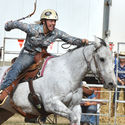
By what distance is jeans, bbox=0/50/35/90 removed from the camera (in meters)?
7.66

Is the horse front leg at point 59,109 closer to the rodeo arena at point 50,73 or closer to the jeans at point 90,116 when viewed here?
the rodeo arena at point 50,73

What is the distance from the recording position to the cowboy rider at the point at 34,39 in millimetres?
7648

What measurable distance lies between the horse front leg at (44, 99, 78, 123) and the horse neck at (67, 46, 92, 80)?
0.54 metres

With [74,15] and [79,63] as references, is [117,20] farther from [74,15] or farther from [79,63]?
[79,63]

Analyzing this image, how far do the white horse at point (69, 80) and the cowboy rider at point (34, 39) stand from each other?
0.72 feet

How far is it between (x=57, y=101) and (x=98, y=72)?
78 cm

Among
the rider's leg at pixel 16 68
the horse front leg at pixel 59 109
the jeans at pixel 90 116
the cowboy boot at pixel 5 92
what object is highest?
the rider's leg at pixel 16 68

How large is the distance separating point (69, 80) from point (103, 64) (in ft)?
2.08

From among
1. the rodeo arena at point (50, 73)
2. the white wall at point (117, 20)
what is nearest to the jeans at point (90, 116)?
the rodeo arena at point (50, 73)

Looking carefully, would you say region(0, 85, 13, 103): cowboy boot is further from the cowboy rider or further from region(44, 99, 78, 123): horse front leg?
region(44, 99, 78, 123): horse front leg

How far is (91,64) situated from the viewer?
727 centimetres

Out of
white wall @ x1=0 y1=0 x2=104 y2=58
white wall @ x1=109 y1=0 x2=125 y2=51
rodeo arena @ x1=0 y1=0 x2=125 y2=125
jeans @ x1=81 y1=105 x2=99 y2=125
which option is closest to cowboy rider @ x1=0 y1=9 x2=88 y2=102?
rodeo arena @ x1=0 y1=0 x2=125 y2=125

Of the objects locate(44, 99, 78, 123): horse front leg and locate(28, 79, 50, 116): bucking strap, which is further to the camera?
locate(28, 79, 50, 116): bucking strap

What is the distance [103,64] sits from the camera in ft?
23.4
